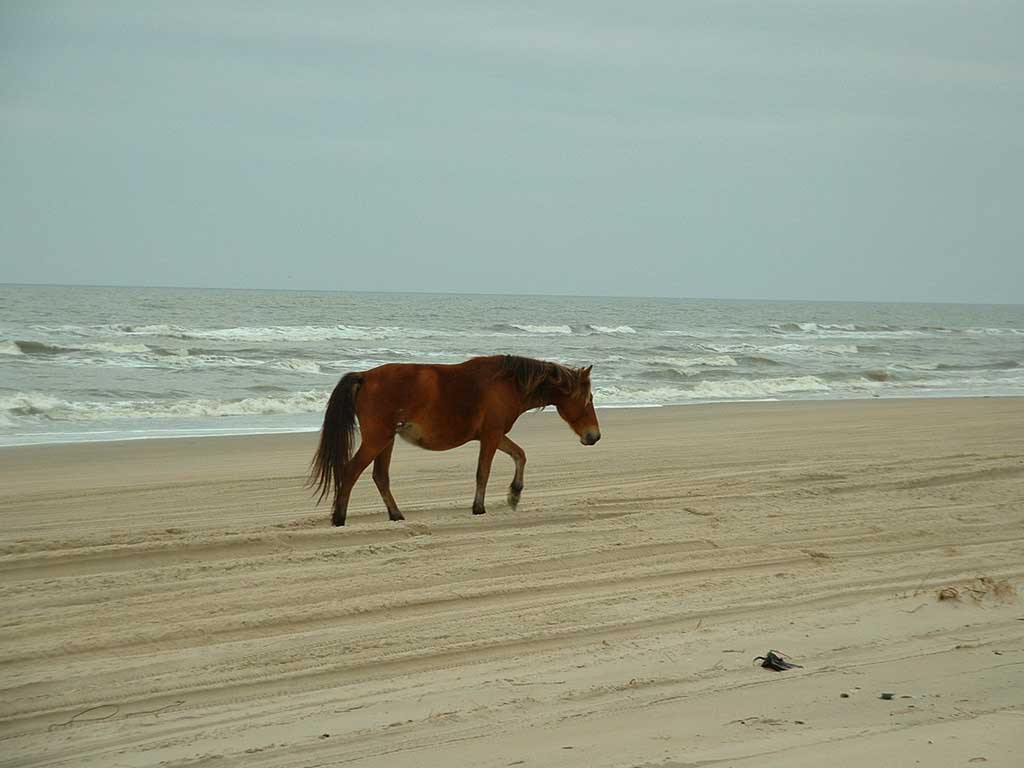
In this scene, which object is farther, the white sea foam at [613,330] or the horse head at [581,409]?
the white sea foam at [613,330]

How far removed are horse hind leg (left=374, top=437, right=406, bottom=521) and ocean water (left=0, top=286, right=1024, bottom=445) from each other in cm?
740

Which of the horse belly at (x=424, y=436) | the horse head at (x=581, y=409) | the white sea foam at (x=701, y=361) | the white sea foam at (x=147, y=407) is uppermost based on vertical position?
the horse head at (x=581, y=409)

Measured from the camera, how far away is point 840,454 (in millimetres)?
11625

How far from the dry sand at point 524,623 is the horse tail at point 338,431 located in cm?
45

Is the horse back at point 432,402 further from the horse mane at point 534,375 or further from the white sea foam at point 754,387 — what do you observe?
the white sea foam at point 754,387

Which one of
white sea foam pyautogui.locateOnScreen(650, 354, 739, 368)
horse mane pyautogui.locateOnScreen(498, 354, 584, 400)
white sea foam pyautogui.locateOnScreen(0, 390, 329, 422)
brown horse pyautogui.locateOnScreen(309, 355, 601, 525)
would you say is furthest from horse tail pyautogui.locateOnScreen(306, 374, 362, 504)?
white sea foam pyautogui.locateOnScreen(650, 354, 739, 368)

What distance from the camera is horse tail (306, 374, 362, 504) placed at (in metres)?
7.57

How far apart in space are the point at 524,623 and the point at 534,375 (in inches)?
122

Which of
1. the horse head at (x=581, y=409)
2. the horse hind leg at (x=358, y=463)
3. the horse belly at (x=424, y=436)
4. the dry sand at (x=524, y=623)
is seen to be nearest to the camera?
the dry sand at (x=524, y=623)

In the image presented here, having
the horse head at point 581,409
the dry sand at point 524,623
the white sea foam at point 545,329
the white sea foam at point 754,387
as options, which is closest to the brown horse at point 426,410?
the horse head at point 581,409

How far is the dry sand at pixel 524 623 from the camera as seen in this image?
367 cm

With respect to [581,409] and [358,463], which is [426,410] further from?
[581,409]

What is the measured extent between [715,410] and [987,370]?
1663 cm

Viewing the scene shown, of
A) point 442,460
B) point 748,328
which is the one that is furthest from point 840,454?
point 748,328
